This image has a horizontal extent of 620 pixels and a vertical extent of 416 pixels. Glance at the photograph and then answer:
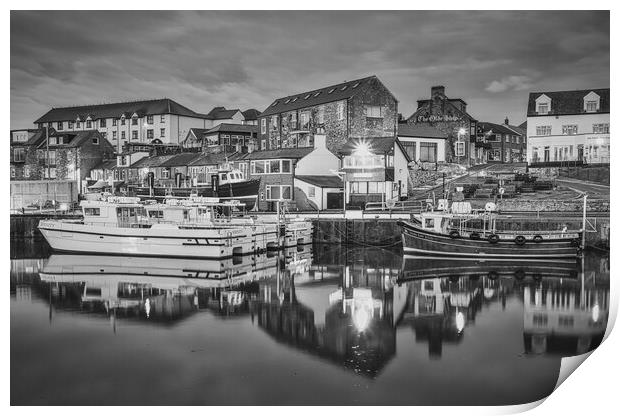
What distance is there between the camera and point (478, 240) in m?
14.9

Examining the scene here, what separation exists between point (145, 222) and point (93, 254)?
1641 mm

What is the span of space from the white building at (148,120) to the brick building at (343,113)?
21.5 ft

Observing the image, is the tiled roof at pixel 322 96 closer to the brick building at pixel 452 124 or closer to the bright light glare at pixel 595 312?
the brick building at pixel 452 124

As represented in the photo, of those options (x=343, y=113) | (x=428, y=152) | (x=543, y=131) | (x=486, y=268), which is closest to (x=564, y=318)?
(x=486, y=268)

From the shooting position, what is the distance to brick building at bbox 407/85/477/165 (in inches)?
984

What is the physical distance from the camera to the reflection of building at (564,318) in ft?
21.7

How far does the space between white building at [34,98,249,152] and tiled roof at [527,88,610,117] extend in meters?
18.9

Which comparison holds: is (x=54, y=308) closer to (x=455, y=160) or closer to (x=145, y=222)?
(x=145, y=222)

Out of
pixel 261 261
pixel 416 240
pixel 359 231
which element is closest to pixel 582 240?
pixel 416 240

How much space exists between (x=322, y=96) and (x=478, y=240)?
39.8 ft

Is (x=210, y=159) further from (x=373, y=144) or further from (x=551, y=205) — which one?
(x=551, y=205)

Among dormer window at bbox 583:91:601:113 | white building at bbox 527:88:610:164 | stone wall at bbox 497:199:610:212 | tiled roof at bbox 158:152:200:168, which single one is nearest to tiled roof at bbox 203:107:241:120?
tiled roof at bbox 158:152:200:168

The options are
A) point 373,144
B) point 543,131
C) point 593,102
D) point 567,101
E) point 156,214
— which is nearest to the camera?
point 593,102

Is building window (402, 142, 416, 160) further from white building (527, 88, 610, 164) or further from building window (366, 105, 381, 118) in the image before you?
white building (527, 88, 610, 164)
